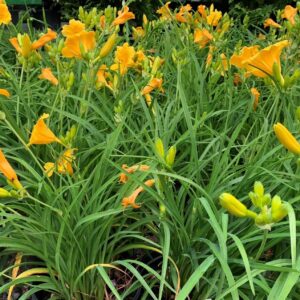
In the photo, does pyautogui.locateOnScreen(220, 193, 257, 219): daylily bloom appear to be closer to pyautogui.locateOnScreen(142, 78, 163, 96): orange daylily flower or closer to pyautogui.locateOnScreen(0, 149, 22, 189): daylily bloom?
pyautogui.locateOnScreen(0, 149, 22, 189): daylily bloom

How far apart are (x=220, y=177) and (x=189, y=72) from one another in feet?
2.76

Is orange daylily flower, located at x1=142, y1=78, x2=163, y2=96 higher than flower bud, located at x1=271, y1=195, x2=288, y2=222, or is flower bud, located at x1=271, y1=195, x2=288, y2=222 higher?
flower bud, located at x1=271, y1=195, x2=288, y2=222

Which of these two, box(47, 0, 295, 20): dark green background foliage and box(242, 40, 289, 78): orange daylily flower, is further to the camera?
box(47, 0, 295, 20): dark green background foliage

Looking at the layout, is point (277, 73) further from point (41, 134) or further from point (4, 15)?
point (4, 15)

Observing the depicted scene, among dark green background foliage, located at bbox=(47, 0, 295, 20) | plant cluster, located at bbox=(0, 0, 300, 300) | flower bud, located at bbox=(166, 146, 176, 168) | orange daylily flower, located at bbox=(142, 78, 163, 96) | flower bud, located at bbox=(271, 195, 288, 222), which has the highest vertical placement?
flower bud, located at bbox=(271, 195, 288, 222)

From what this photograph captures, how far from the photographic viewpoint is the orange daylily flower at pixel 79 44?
148 cm

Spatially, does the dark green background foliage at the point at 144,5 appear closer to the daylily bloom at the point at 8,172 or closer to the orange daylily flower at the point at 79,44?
the orange daylily flower at the point at 79,44

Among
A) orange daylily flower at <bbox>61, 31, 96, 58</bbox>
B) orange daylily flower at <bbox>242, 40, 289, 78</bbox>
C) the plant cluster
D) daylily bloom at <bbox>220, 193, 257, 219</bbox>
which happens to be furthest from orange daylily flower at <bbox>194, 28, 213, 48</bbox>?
daylily bloom at <bbox>220, 193, 257, 219</bbox>

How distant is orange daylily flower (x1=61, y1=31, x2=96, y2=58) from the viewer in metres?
1.48

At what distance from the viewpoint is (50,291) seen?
4.43 feet

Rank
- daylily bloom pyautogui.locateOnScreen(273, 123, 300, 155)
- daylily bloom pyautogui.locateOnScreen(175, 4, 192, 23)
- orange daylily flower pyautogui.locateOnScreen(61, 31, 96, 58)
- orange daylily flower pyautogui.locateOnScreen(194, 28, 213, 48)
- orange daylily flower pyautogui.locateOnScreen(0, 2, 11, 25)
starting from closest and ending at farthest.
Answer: daylily bloom pyautogui.locateOnScreen(273, 123, 300, 155) < orange daylily flower pyautogui.locateOnScreen(61, 31, 96, 58) < orange daylily flower pyautogui.locateOnScreen(0, 2, 11, 25) < orange daylily flower pyautogui.locateOnScreen(194, 28, 213, 48) < daylily bloom pyautogui.locateOnScreen(175, 4, 192, 23)

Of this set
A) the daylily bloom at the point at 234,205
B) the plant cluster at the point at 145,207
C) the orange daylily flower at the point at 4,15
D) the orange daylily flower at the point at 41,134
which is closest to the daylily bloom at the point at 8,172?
the plant cluster at the point at 145,207

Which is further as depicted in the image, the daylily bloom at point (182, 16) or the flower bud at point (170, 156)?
the daylily bloom at point (182, 16)

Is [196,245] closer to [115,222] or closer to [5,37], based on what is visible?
[115,222]
